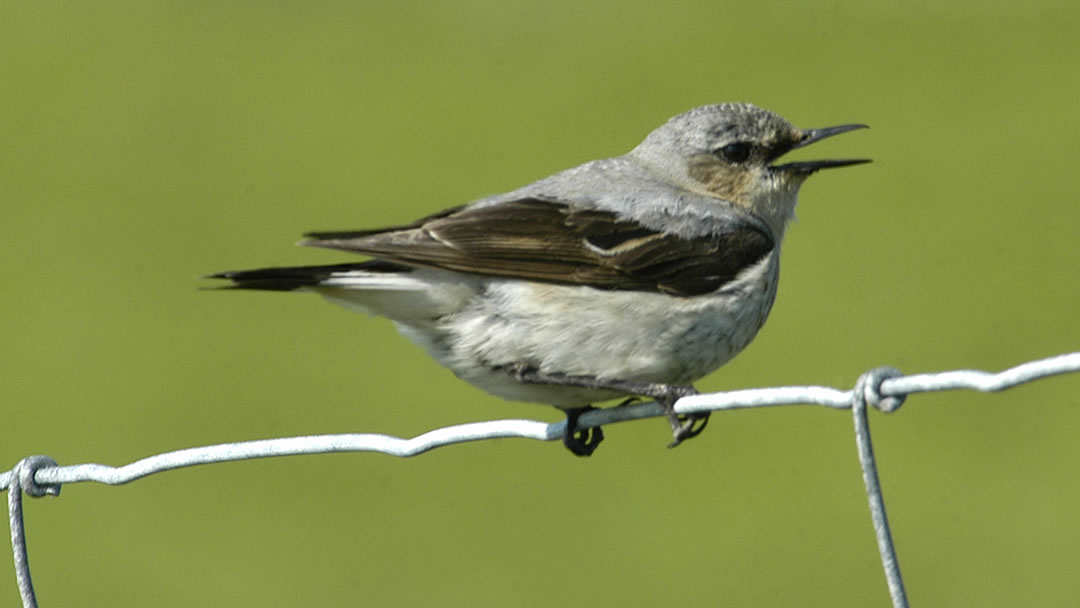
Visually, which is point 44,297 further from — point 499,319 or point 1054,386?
point 499,319

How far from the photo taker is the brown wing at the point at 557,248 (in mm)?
4695

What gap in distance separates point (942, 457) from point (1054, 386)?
3.19 ft

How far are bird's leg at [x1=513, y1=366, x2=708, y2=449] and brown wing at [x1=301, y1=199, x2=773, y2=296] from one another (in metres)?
0.29

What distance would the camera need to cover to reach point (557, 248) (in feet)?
15.9

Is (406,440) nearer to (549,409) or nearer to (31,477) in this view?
(31,477)

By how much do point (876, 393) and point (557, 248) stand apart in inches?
73.3

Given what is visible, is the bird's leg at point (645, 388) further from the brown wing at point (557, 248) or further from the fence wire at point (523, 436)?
the brown wing at point (557, 248)

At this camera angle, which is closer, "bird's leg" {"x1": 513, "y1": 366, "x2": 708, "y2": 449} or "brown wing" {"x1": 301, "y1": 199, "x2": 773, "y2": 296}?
"bird's leg" {"x1": 513, "y1": 366, "x2": 708, "y2": 449}

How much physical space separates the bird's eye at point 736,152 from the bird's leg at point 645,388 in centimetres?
120

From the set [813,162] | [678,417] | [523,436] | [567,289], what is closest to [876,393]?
[523,436]

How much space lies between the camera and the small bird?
469cm

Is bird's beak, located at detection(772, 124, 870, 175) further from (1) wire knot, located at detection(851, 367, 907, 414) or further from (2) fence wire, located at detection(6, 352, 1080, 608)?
(1) wire knot, located at detection(851, 367, 907, 414)

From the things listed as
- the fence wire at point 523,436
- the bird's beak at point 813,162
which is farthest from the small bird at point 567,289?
the bird's beak at point 813,162

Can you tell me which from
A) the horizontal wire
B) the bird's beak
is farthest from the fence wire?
the bird's beak
